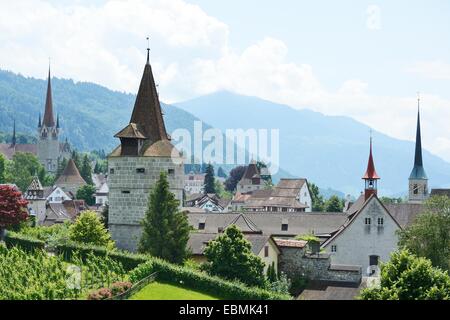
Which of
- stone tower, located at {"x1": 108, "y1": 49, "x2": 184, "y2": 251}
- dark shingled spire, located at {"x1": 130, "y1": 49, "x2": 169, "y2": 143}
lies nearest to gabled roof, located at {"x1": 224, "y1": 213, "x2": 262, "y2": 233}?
stone tower, located at {"x1": 108, "y1": 49, "x2": 184, "y2": 251}

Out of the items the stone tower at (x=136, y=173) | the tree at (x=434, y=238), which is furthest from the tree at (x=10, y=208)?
the tree at (x=434, y=238)

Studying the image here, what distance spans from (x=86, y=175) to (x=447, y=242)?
127 meters

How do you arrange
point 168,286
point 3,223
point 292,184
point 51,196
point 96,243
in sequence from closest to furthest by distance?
point 168,286 → point 96,243 → point 3,223 → point 292,184 → point 51,196

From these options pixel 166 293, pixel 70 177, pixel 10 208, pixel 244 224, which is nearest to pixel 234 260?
pixel 166 293

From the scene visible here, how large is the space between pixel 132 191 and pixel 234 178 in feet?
437

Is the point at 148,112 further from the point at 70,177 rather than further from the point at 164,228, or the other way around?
the point at 70,177

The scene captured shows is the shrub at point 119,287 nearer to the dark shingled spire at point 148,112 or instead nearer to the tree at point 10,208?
the dark shingled spire at point 148,112

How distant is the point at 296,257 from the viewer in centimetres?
4825

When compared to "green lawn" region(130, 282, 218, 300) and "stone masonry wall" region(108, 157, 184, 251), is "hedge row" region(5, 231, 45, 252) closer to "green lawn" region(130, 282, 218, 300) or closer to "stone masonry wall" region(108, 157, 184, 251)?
"stone masonry wall" region(108, 157, 184, 251)

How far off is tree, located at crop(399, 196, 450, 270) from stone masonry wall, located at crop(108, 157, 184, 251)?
14.3 meters

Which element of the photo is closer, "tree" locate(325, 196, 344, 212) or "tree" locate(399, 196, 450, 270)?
"tree" locate(399, 196, 450, 270)

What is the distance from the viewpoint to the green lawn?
1403 inches

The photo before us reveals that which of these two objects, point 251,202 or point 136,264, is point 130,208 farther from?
point 251,202
